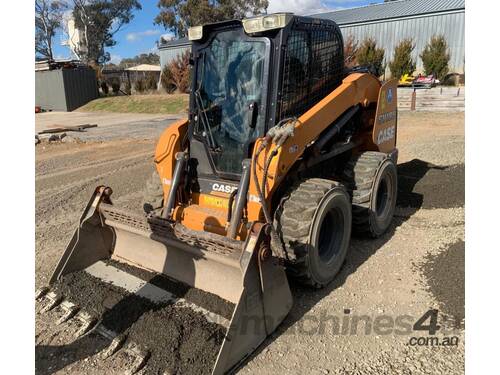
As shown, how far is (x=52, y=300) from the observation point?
3723 mm

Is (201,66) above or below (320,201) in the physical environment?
above

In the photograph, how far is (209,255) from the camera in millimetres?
3291

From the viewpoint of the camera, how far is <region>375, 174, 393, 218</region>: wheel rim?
16.5 ft

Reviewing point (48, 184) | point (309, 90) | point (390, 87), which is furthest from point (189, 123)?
point (48, 184)

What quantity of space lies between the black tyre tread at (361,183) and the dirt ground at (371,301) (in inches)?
11.2

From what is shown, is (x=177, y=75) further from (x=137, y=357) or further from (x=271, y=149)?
(x=137, y=357)

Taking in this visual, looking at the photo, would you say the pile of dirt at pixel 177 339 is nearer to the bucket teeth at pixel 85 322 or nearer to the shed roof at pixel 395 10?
the bucket teeth at pixel 85 322

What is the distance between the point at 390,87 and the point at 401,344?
11.4 feet

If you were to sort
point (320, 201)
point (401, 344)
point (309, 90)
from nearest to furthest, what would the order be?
1. point (401, 344)
2. point (320, 201)
3. point (309, 90)

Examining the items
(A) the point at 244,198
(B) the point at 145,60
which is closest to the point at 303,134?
(A) the point at 244,198

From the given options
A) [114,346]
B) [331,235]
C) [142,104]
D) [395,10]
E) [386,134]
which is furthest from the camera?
[395,10]

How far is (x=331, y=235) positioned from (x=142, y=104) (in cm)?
2400

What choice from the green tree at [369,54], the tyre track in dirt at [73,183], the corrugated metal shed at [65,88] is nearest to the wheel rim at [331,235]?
the tyre track in dirt at [73,183]

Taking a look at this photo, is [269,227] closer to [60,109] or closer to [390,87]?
[390,87]
